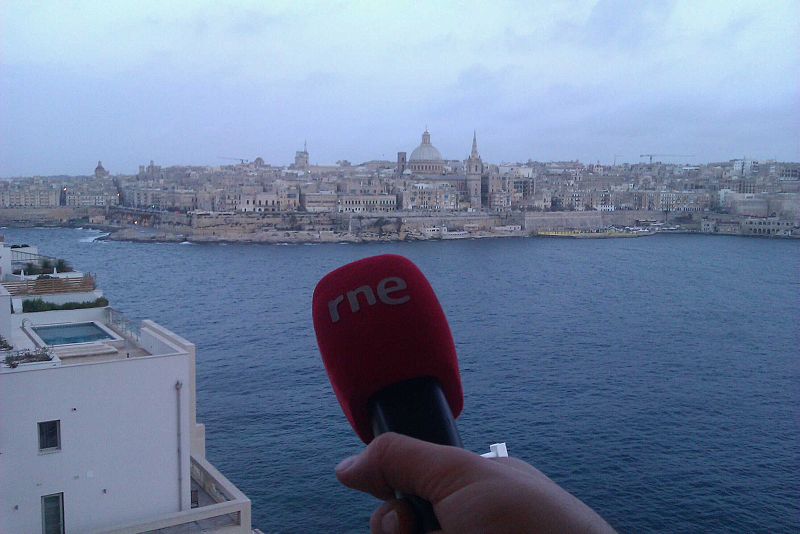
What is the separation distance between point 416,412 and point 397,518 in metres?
0.06

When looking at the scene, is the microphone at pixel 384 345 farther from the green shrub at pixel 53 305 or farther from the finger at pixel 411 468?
the green shrub at pixel 53 305

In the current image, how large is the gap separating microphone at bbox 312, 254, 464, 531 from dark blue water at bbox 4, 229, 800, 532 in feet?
9.54

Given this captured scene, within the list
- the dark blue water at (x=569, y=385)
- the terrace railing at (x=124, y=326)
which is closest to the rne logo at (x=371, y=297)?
the terrace railing at (x=124, y=326)

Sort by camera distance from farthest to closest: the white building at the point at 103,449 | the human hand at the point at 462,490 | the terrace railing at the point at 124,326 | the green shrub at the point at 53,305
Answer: the green shrub at the point at 53,305, the terrace railing at the point at 124,326, the white building at the point at 103,449, the human hand at the point at 462,490

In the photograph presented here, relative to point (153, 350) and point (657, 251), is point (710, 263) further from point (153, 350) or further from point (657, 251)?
point (153, 350)

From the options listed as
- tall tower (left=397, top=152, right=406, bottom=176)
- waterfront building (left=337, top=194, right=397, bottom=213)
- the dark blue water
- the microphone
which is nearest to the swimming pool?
the dark blue water

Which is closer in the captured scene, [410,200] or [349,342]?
[349,342]

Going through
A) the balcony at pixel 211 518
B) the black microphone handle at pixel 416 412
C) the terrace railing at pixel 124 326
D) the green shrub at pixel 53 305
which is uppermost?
the black microphone handle at pixel 416 412

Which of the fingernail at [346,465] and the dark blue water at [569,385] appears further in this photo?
the dark blue water at [569,385]

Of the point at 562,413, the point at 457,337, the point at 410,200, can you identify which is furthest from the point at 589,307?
the point at 410,200

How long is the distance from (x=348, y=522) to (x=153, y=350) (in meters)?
1.52

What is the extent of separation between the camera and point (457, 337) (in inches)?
256

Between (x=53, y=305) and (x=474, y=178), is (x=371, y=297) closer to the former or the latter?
(x=53, y=305)

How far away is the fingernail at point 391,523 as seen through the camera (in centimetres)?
27
